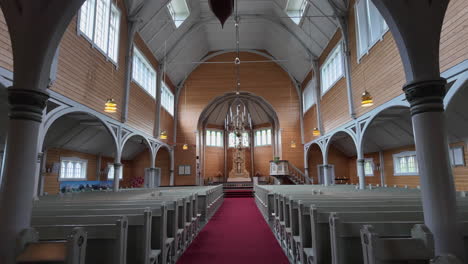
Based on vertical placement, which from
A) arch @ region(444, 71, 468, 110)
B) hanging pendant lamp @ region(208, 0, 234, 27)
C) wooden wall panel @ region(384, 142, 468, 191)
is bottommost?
wooden wall panel @ region(384, 142, 468, 191)

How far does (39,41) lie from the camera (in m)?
2.86

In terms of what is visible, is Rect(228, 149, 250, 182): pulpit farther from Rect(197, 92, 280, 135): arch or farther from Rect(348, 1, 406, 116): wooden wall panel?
Rect(348, 1, 406, 116): wooden wall panel

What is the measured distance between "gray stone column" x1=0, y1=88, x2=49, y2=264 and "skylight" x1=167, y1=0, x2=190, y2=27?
12795 mm

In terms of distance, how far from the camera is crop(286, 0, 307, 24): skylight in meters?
14.3

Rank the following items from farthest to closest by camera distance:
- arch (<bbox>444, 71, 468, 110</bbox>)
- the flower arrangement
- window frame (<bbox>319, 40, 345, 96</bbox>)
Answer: the flower arrangement → window frame (<bbox>319, 40, 345, 96</bbox>) → arch (<bbox>444, 71, 468, 110</bbox>)

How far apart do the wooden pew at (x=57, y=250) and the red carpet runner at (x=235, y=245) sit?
9.23ft

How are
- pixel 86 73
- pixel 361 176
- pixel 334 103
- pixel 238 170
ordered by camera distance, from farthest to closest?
pixel 238 170 < pixel 334 103 < pixel 361 176 < pixel 86 73

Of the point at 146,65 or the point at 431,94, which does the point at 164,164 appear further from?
the point at 431,94

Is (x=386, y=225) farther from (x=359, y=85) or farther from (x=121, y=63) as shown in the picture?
(x=121, y=63)

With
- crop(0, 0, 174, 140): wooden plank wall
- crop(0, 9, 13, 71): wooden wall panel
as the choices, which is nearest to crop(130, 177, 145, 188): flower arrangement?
crop(0, 0, 174, 140): wooden plank wall

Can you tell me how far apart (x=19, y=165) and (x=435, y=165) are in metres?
4.18

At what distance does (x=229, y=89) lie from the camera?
20266 millimetres

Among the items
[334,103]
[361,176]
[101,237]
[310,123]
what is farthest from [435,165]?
[310,123]

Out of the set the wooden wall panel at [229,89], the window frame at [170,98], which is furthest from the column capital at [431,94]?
the wooden wall panel at [229,89]
